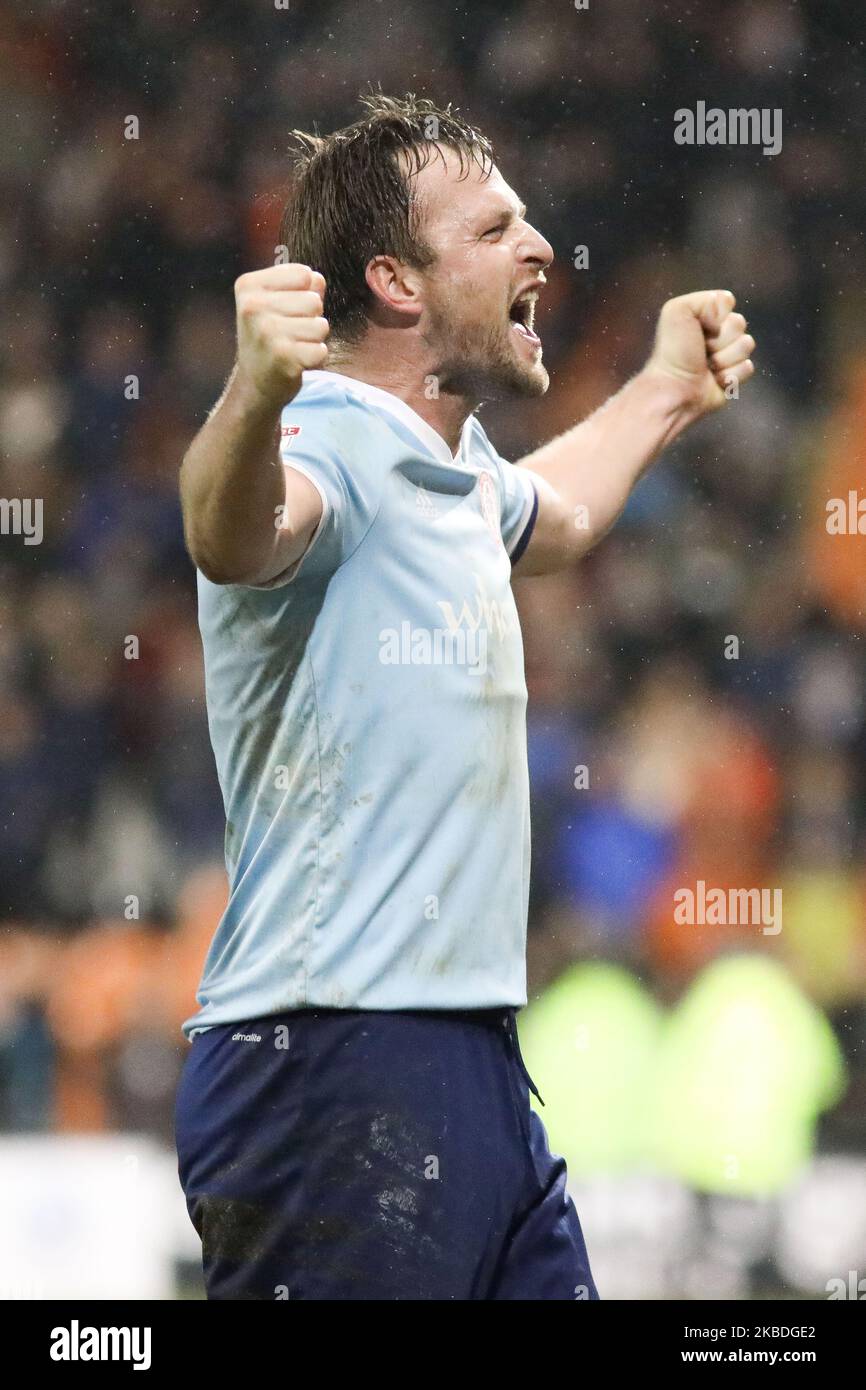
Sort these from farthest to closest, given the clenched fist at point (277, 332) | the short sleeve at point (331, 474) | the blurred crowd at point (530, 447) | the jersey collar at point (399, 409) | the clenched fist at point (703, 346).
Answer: the blurred crowd at point (530, 447) → the clenched fist at point (703, 346) → the jersey collar at point (399, 409) → the short sleeve at point (331, 474) → the clenched fist at point (277, 332)

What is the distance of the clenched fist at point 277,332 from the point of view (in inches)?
56.6

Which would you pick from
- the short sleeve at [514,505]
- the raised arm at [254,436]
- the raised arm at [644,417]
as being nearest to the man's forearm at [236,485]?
the raised arm at [254,436]

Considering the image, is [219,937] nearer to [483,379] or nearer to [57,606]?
[483,379]

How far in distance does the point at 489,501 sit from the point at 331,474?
310 mm

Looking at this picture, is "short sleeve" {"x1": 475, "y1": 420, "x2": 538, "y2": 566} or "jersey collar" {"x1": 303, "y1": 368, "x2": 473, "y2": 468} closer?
"jersey collar" {"x1": 303, "y1": 368, "x2": 473, "y2": 468}

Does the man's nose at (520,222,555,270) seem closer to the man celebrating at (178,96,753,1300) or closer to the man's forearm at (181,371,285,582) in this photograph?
the man celebrating at (178,96,753,1300)

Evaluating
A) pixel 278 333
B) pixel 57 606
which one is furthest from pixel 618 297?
pixel 278 333

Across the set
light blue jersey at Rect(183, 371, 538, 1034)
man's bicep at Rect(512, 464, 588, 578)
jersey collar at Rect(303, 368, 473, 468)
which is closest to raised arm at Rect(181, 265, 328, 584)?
light blue jersey at Rect(183, 371, 538, 1034)

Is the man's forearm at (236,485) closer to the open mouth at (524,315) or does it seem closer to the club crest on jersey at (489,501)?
the club crest on jersey at (489,501)

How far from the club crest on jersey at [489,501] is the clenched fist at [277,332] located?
0.44 m

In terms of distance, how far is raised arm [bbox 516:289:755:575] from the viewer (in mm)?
2176

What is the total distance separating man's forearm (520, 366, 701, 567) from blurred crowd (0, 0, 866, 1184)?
1.48 m

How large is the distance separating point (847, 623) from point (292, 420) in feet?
7.93

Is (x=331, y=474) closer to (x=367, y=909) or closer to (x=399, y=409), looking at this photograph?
(x=399, y=409)
